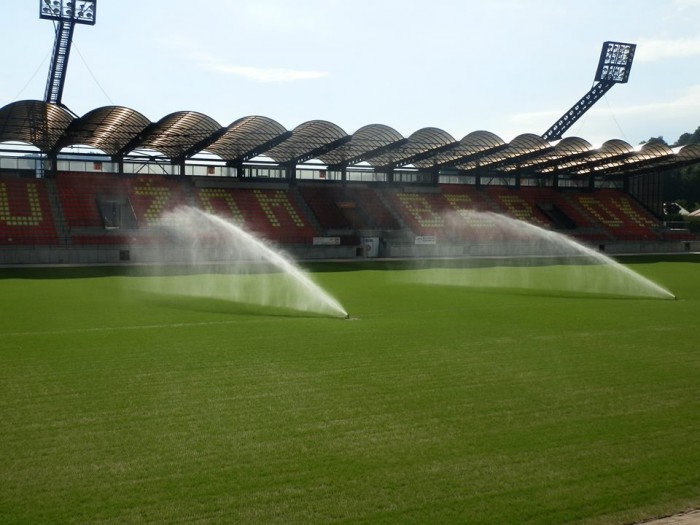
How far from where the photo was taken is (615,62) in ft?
305

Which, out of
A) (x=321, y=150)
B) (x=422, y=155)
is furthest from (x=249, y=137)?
(x=422, y=155)

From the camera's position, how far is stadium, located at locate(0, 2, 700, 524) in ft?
26.6

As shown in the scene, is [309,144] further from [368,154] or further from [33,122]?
[33,122]

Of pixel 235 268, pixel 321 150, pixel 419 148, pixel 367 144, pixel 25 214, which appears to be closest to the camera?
pixel 235 268

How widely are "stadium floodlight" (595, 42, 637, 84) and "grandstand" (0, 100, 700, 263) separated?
19.7 metres

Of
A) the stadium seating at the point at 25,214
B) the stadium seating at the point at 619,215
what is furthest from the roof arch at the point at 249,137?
the stadium seating at the point at 619,215

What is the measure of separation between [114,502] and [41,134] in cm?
4855

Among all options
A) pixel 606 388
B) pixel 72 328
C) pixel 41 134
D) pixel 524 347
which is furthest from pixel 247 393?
pixel 41 134

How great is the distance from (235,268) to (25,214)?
18841 mm

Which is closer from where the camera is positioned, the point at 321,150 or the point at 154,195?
the point at 154,195

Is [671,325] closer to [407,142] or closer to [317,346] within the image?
[317,346]

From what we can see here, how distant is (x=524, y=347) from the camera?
671 inches

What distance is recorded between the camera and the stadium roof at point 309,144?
158 feet

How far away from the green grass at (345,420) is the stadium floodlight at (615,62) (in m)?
79.8
